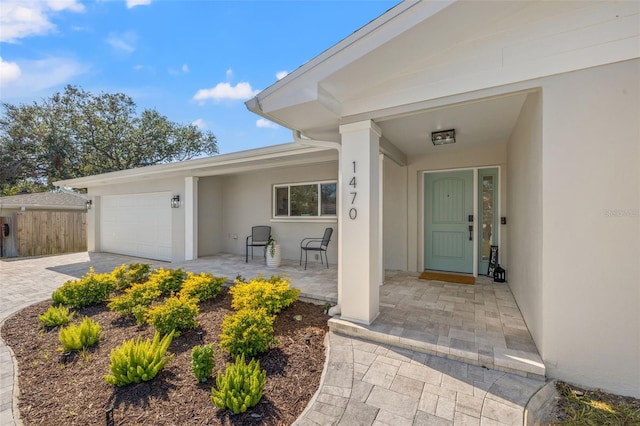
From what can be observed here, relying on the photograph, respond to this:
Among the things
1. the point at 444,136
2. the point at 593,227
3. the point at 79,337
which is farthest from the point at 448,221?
the point at 79,337

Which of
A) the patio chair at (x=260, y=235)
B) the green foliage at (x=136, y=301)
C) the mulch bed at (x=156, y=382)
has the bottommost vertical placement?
the mulch bed at (x=156, y=382)

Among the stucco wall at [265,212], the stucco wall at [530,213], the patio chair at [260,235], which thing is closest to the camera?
the stucco wall at [530,213]

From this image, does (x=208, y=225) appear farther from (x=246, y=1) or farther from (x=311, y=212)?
(x=246, y=1)

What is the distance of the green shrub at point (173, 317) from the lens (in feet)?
9.68

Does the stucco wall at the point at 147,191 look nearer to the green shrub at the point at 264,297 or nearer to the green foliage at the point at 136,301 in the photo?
the green foliage at the point at 136,301

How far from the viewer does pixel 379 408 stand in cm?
191

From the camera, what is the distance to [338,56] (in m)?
2.63

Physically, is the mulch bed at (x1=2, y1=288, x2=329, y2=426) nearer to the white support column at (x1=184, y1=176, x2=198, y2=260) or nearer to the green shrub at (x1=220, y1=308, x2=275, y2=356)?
the green shrub at (x1=220, y1=308, x2=275, y2=356)

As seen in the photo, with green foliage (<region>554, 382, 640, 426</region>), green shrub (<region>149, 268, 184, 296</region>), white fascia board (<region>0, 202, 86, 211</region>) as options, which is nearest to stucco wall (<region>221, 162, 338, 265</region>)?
green shrub (<region>149, 268, 184, 296</region>)

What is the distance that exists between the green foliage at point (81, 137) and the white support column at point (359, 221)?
60.9 feet

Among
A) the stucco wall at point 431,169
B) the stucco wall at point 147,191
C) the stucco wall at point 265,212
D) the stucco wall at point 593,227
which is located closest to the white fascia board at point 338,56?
the stucco wall at point 593,227

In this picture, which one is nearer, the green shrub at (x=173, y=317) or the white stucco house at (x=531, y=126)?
the white stucco house at (x=531, y=126)

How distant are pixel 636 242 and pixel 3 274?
10.7m

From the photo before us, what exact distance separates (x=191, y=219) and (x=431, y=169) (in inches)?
240
